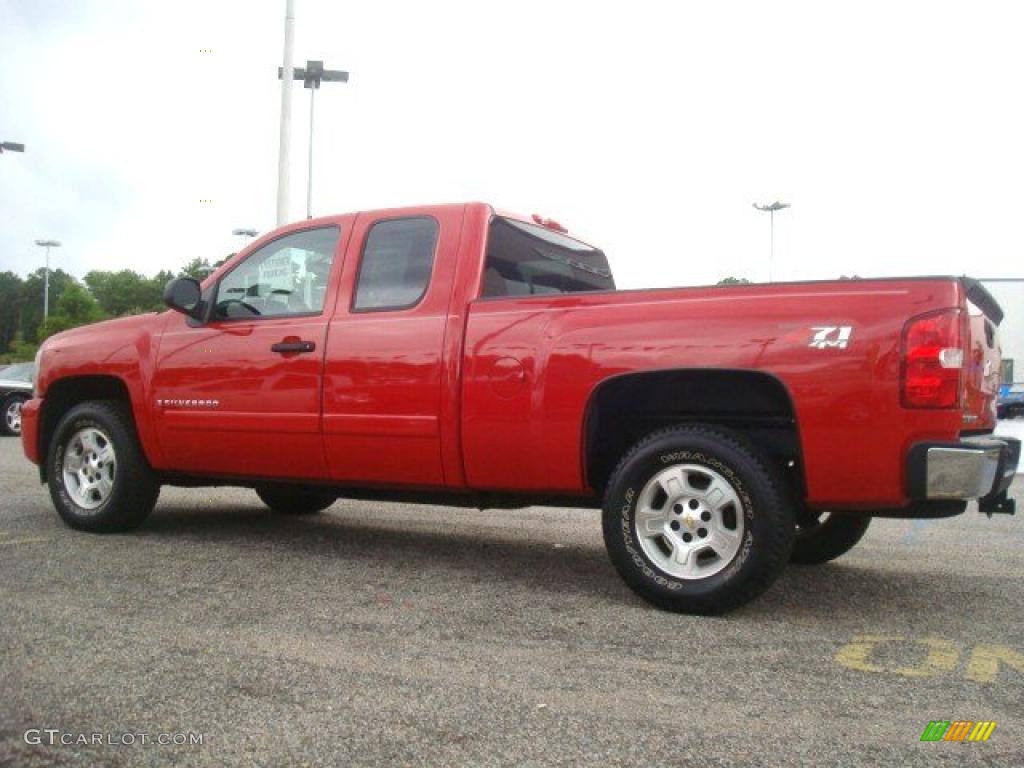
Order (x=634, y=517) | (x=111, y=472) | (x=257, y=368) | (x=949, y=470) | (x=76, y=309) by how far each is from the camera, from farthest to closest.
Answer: (x=76, y=309) < (x=111, y=472) < (x=257, y=368) < (x=634, y=517) < (x=949, y=470)

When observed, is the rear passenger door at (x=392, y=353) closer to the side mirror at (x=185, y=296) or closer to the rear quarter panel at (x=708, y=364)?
the rear quarter panel at (x=708, y=364)

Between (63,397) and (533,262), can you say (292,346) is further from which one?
(63,397)

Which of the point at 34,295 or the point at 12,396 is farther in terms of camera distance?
the point at 34,295

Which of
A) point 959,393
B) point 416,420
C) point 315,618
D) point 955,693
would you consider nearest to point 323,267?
point 416,420

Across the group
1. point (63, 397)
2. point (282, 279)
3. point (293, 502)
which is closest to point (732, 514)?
point (282, 279)

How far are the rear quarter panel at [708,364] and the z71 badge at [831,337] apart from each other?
16mm

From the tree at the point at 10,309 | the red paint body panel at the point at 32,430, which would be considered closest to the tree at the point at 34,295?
the tree at the point at 10,309

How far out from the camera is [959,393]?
11.7 feet

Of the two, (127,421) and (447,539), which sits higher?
(127,421)

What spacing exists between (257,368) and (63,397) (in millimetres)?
1821

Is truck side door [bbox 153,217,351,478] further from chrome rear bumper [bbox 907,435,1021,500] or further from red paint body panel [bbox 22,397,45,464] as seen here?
chrome rear bumper [bbox 907,435,1021,500]

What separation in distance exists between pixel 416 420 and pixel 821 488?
189 cm

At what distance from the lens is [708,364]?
3.92 meters

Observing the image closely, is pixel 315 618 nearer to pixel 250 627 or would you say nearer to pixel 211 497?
pixel 250 627
